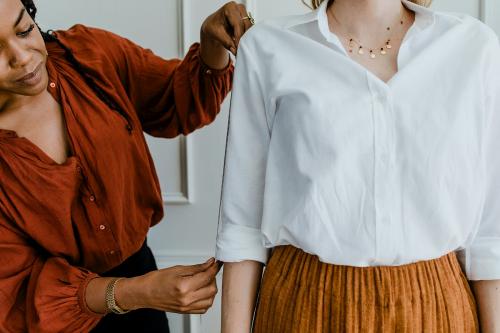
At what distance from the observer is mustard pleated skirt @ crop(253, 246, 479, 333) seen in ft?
2.61

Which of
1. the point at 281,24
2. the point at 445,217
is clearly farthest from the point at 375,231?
the point at 281,24

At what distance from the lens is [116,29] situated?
1.56m

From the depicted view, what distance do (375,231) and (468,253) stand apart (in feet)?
0.51

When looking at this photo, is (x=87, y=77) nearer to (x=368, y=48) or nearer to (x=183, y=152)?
(x=183, y=152)

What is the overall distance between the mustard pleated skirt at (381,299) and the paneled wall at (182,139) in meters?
0.78

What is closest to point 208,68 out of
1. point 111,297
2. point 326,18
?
point 326,18

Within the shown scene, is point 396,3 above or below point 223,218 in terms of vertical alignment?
above

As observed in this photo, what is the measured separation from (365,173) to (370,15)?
24 cm

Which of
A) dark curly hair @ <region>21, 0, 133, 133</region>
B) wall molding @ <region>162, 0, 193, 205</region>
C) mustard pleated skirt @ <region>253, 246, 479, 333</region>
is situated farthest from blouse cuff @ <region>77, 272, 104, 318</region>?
wall molding @ <region>162, 0, 193, 205</region>

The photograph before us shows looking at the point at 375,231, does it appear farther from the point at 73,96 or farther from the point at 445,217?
the point at 73,96

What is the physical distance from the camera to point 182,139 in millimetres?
1594

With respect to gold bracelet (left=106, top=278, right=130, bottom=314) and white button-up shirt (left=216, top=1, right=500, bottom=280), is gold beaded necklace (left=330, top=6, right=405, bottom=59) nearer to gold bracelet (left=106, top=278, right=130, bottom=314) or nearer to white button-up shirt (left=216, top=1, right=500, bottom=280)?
white button-up shirt (left=216, top=1, right=500, bottom=280)

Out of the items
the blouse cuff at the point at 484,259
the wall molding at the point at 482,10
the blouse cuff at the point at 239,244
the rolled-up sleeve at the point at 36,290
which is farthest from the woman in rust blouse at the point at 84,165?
the wall molding at the point at 482,10

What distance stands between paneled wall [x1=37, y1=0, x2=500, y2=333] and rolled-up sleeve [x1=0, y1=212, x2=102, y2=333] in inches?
21.6
